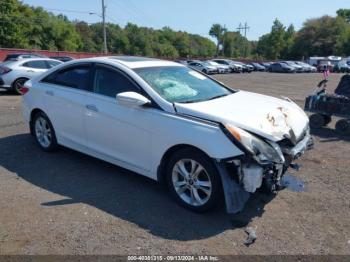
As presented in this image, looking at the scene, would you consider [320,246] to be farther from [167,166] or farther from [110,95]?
[110,95]

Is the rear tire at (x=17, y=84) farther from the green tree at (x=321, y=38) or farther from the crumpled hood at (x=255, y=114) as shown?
the green tree at (x=321, y=38)

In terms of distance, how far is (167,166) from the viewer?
4293 mm

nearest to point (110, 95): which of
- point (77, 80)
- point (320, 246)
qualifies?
point (77, 80)

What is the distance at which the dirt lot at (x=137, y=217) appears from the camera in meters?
3.49

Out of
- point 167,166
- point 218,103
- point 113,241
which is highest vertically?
point 218,103

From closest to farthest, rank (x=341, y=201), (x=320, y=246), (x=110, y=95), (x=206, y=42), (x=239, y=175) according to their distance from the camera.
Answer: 1. (x=320, y=246)
2. (x=239, y=175)
3. (x=341, y=201)
4. (x=110, y=95)
5. (x=206, y=42)

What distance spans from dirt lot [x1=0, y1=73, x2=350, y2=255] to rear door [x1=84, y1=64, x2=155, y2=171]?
1.46ft

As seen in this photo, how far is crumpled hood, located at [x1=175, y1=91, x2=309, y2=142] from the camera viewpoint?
3.97 meters

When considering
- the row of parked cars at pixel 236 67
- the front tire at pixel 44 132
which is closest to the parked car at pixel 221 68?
the row of parked cars at pixel 236 67

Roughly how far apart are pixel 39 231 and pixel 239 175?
6.92ft

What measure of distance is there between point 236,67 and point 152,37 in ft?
241

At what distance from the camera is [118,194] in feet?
15.0

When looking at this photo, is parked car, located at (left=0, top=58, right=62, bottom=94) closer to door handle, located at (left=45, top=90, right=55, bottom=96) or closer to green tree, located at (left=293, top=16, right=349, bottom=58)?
door handle, located at (left=45, top=90, right=55, bottom=96)

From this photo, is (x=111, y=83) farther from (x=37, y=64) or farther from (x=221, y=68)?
(x=221, y=68)
